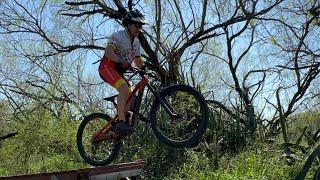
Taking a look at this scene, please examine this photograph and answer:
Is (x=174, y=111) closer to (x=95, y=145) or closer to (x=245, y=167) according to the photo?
(x=95, y=145)

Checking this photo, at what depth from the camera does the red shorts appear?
7.55m

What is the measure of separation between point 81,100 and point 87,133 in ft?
27.3

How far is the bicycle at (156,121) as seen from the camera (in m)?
7.38

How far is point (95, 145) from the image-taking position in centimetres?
886

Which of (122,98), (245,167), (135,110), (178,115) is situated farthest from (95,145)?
(245,167)

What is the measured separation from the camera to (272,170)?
10.1 metres

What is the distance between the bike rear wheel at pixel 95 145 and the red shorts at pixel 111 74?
1.22m

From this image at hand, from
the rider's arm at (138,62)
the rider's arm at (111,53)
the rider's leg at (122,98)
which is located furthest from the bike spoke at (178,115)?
the rider's arm at (111,53)

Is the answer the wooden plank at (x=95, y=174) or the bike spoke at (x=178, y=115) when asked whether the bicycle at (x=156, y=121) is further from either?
the wooden plank at (x=95, y=174)

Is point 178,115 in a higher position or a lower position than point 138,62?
lower

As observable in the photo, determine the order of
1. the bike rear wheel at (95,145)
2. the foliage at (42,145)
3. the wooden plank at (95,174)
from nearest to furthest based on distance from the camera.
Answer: the wooden plank at (95,174) → the bike rear wheel at (95,145) → the foliage at (42,145)

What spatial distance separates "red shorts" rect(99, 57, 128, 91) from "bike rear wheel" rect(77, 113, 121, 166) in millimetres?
1222

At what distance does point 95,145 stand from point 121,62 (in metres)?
1.91

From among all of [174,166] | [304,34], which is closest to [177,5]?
[304,34]
